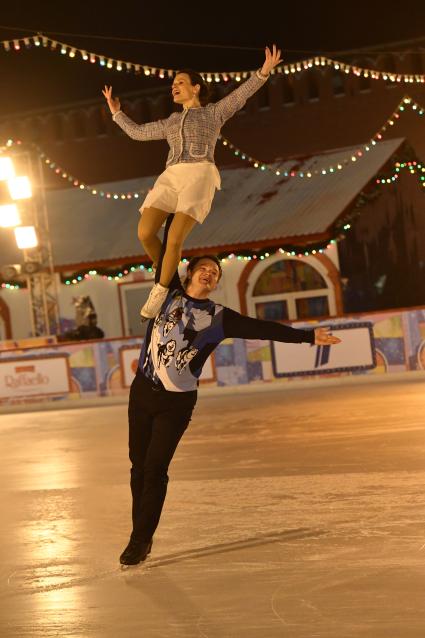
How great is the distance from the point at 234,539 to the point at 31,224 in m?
15.5

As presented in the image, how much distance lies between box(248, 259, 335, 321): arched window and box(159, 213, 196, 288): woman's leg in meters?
17.3

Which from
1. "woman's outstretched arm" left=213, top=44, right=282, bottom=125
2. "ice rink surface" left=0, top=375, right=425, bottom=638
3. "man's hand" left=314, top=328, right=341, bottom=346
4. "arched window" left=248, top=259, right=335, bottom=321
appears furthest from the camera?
"arched window" left=248, top=259, right=335, bottom=321

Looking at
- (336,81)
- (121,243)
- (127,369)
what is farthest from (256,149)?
(127,369)

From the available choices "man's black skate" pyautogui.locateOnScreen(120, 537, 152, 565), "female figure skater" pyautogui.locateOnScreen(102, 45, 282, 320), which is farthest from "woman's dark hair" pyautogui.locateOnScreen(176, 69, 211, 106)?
"man's black skate" pyautogui.locateOnScreen(120, 537, 152, 565)

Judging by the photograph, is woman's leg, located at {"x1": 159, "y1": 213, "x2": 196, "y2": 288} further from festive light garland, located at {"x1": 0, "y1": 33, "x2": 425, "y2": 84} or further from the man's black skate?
festive light garland, located at {"x1": 0, "y1": 33, "x2": 425, "y2": 84}

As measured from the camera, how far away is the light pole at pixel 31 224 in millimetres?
19953

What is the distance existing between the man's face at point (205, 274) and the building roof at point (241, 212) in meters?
16.2

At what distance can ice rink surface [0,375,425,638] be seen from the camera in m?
3.91

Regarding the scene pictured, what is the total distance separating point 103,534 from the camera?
5766mm

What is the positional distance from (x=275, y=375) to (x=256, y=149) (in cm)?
970

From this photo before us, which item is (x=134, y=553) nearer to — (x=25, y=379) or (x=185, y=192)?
(x=185, y=192)

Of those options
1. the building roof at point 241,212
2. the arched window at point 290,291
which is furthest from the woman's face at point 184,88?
the arched window at point 290,291

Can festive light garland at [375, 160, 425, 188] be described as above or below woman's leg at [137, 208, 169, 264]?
above

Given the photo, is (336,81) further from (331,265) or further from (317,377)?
(317,377)
